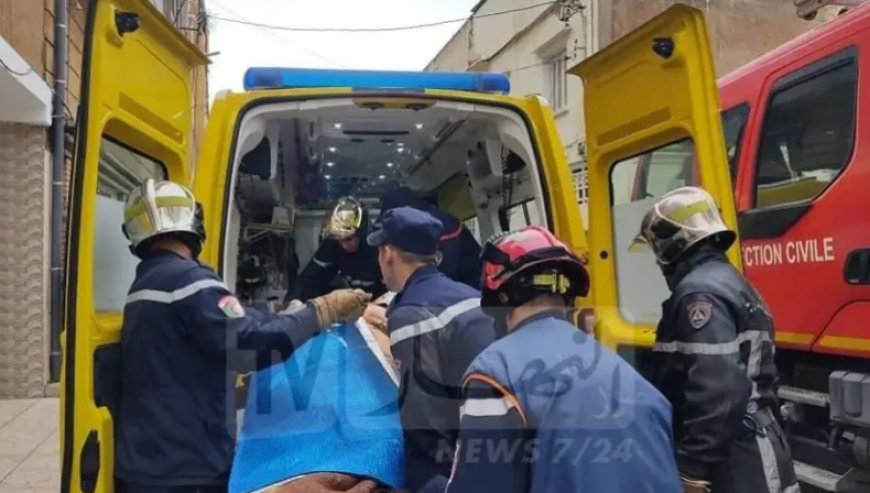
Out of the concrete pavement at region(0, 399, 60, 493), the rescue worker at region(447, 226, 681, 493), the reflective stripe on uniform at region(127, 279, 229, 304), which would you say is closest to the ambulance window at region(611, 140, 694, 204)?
the rescue worker at region(447, 226, 681, 493)

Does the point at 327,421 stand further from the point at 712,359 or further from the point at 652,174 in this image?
the point at 652,174

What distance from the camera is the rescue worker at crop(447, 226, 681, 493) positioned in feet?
5.87

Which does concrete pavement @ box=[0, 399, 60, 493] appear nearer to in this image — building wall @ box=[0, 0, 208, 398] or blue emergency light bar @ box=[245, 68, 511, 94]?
building wall @ box=[0, 0, 208, 398]

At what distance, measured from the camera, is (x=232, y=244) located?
166 inches

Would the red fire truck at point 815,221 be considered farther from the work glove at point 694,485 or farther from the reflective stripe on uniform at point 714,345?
the work glove at point 694,485

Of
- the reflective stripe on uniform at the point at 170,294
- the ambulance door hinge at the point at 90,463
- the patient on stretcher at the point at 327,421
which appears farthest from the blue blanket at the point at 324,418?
the reflective stripe on uniform at the point at 170,294

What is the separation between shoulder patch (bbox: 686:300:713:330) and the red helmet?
78 cm

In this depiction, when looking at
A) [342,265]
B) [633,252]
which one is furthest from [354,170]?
[633,252]

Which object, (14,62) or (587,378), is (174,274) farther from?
(14,62)

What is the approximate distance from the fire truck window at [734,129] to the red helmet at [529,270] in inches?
124

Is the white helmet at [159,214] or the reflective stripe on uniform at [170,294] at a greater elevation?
the white helmet at [159,214]

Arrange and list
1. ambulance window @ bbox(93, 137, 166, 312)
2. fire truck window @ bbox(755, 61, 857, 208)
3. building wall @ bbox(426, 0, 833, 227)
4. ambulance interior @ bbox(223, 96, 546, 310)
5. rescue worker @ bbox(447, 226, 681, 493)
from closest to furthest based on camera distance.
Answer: rescue worker @ bbox(447, 226, 681, 493) < ambulance window @ bbox(93, 137, 166, 312) < ambulance interior @ bbox(223, 96, 546, 310) < fire truck window @ bbox(755, 61, 857, 208) < building wall @ bbox(426, 0, 833, 227)

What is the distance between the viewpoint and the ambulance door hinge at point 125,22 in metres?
2.50

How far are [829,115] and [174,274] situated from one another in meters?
3.20
